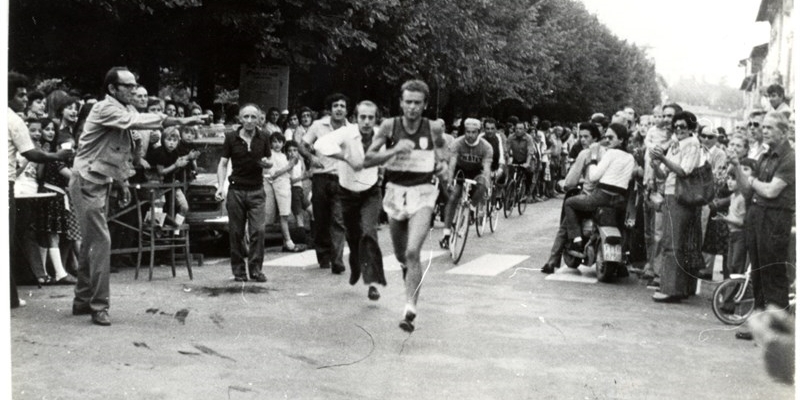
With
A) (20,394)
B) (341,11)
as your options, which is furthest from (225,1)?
(20,394)

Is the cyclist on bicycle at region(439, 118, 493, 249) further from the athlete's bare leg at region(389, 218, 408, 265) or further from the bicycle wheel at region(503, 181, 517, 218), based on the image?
the bicycle wheel at region(503, 181, 517, 218)

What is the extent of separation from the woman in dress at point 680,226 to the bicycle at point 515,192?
28.1 ft

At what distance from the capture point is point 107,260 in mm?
8141

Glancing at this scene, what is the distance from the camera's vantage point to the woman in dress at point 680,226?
9508 millimetres

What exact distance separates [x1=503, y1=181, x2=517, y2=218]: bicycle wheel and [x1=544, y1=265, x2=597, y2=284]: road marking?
638cm

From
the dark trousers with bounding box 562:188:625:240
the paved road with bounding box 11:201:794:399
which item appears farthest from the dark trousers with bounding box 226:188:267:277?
the dark trousers with bounding box 562:188:625:240

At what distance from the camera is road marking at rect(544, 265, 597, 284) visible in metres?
11.2

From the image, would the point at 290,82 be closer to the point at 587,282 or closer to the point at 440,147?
the point at 587,282

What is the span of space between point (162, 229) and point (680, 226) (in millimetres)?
4813

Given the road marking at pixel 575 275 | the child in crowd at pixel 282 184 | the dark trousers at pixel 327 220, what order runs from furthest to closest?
the child in crowd at pixel 282 184, the dark trousers at pixel 327 220, the road marking at pixel 575 275

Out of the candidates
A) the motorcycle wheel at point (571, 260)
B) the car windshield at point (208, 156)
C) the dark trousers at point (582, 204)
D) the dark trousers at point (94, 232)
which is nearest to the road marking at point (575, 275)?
the motorcycle wheel at point (571, 260)

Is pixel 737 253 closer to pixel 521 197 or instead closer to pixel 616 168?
pixel 616 168

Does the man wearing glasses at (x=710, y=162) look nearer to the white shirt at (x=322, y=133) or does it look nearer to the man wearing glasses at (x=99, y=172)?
the white shirt at (x=322, y=133)

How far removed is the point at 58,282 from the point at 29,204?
72 cm
